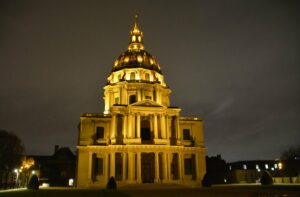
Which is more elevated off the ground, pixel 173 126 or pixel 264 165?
pixel 173 126

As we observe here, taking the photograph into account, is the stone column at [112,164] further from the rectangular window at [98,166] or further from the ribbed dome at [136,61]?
the ribbed dome at [136,61]

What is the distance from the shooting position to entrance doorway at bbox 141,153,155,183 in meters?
48.2

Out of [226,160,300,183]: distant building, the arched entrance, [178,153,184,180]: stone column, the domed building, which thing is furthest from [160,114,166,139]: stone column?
[226,160,300,183]: distant building

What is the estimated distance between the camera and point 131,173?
44562 mm

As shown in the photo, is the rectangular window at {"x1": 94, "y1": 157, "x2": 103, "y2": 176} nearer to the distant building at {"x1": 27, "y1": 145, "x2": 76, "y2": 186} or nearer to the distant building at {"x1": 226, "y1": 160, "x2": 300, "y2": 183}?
the distant building at {"x1": 27, "y1": 145, "x2": 76, "y2": 186}

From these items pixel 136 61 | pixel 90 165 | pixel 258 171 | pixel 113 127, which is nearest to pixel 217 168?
pixel 258 171

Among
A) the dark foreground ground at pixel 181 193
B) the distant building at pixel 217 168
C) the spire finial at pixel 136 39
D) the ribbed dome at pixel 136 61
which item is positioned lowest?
the dark foreground ground at pixel 181 193

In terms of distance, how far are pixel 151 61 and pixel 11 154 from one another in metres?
31.6

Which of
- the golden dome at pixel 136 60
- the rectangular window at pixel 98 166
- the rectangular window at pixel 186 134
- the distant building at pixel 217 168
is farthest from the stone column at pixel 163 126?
the distant building at pixel 217 168

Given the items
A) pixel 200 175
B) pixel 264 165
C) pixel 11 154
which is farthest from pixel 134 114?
pixel 264 165

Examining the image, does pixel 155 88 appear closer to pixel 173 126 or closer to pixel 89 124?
pixel 173 126

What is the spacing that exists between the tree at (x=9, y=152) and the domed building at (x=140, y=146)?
881 centimetres

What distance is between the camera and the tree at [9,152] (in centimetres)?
4195

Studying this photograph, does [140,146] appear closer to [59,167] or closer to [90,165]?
[90,165]
